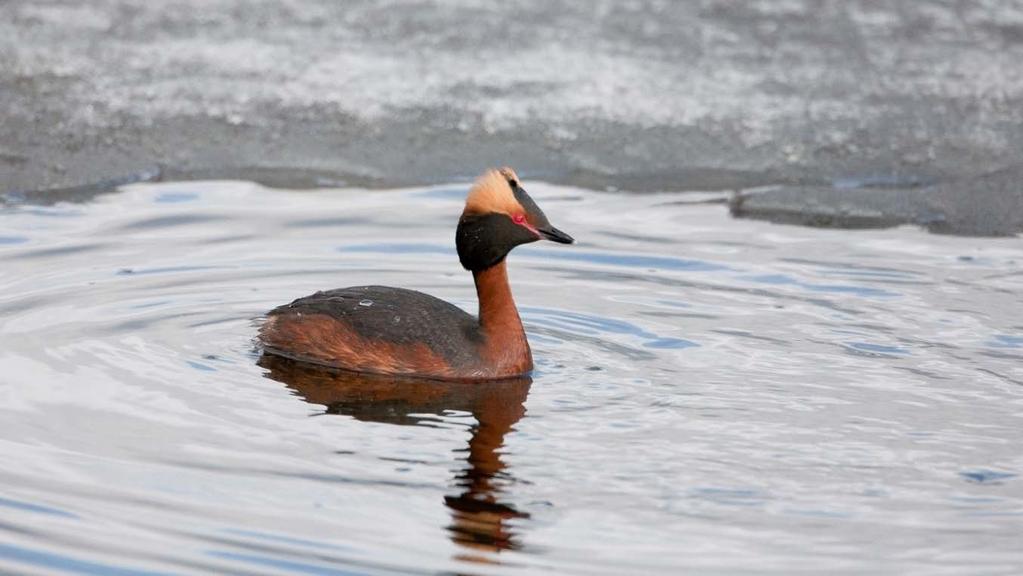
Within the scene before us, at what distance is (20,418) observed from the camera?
6977 millimetres

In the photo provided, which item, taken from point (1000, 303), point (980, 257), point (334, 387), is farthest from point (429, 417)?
point (980, 257)

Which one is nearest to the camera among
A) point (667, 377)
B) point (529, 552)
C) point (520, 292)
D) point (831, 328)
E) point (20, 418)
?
point (529, 552)

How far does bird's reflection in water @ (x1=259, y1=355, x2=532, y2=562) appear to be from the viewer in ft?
19.5

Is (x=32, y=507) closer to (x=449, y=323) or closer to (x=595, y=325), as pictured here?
(x=449, y=323)

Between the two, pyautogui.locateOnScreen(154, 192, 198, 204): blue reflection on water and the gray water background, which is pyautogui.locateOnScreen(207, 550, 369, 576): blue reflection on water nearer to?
pyautogui.locateOnScreen(154, 192, 198, 204): blue reflection on water

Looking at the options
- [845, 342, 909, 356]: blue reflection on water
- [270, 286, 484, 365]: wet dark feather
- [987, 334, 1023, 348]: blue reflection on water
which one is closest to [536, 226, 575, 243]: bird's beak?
[270, 286, 484, 365]: wet dark feather

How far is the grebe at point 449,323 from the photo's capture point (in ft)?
26.2

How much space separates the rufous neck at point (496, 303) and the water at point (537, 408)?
302 mm

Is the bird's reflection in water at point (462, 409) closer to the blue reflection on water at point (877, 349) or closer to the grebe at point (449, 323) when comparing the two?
the grebe at point (449, 323)

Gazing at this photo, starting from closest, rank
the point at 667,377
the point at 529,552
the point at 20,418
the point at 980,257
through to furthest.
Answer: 1. the point at 529,552
2. the point at 20,418
3. the point at 667,377
4. the point at 980,257

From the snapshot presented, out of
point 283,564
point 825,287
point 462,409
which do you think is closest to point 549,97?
point 825,287

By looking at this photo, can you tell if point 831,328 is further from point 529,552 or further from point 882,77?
point 882,77

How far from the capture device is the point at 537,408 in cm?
743

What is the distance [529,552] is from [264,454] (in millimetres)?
1392
